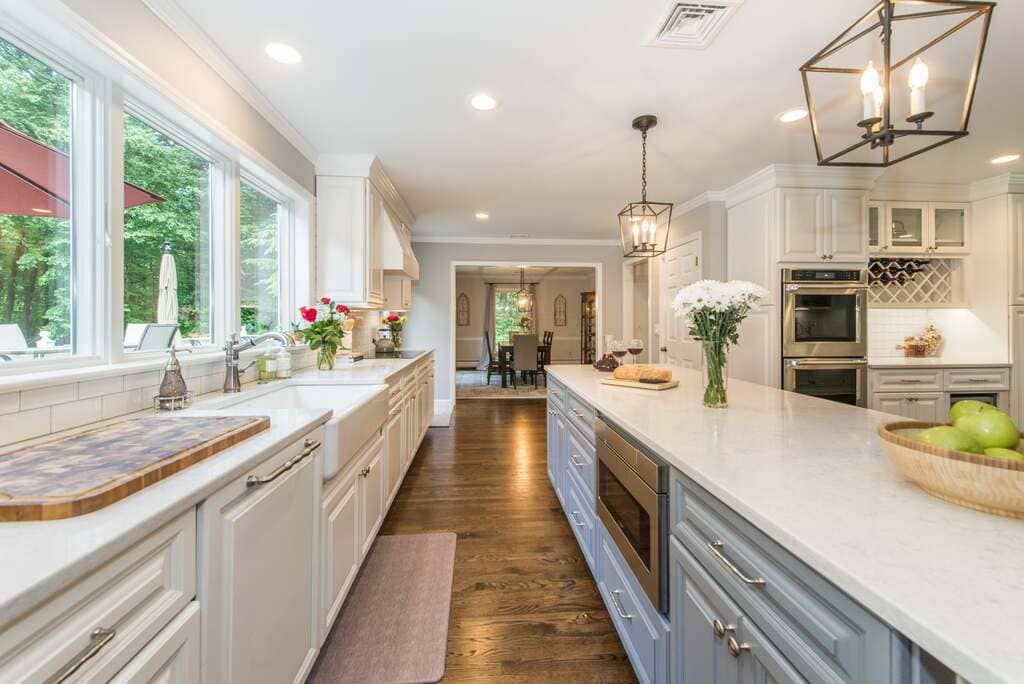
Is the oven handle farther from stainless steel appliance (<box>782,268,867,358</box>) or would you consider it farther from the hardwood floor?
the hardwood floor

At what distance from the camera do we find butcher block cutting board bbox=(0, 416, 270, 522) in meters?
0.69

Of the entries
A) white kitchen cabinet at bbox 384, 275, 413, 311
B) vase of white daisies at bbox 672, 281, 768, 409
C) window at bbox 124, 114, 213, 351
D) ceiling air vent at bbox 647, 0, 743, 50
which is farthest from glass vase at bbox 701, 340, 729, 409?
white kitchen cabinet at bbox 384, 275, 413, 311

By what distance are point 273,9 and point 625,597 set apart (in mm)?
2631

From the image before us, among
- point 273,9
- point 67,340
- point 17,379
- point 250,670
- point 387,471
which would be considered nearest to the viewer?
point 250,670

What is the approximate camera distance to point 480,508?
9.26ft

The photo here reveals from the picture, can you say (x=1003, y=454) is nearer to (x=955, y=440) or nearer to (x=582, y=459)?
(x=955, y=440)

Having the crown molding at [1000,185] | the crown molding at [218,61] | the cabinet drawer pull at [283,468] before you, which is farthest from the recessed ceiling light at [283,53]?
the crown molding at [1000,185]

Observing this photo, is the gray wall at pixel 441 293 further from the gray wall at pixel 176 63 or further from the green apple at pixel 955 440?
the green apple at pixel 955 440

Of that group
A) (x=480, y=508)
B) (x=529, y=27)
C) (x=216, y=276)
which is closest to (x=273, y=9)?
(x=529, y=27)

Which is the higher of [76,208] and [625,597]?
[76,208]

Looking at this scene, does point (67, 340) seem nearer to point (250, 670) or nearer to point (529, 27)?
point (250, 670)

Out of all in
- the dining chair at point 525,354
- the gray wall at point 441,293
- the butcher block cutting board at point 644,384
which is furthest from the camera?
the dining chair at point 525,354

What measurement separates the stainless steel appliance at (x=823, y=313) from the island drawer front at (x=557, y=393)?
2.05 m

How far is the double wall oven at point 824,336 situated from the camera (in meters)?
3.50
